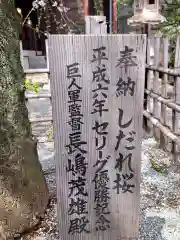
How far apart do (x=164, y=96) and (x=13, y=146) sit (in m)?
2.17

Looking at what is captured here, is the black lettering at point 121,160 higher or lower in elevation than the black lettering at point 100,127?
lower

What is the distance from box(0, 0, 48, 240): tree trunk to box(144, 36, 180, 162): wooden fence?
169 cm

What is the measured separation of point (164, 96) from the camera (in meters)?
3.35

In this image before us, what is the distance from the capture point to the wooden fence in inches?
117

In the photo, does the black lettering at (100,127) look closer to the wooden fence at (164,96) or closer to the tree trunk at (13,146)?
the tree trunk at (13,146)

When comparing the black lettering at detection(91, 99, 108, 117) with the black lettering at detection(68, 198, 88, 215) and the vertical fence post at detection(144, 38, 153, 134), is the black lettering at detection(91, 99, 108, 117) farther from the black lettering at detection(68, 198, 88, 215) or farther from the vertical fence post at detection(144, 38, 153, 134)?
the vertical fence post at detection(144, 38, 153, 134)

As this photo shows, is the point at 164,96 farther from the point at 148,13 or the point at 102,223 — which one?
the point at 102,223

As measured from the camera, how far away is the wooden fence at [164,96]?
2.96 m

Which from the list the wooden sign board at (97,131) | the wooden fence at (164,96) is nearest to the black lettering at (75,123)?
the wooden sign board at (97,131)

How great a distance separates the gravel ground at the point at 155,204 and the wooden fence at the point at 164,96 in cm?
Result: 32

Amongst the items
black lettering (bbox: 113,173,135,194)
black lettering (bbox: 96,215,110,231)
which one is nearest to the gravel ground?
black lettering (bbox: 96,215,110,231)

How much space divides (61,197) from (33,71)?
7.44 ft

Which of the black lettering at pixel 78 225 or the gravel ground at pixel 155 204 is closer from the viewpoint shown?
the black lettering at pixel 78 225

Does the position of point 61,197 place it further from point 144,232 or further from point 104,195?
point 144,232
